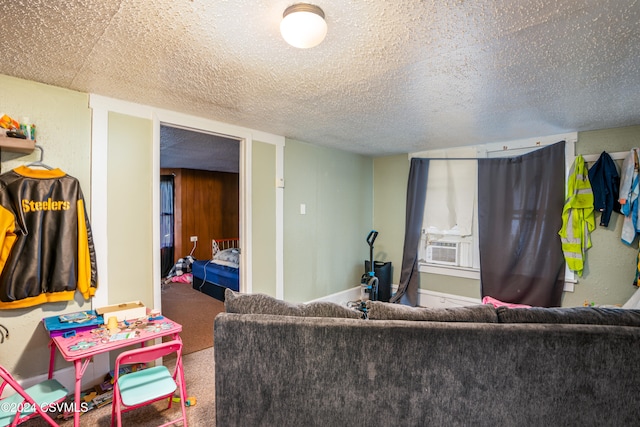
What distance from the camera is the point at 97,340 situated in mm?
1776

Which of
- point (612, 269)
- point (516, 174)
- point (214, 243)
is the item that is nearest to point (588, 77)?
point (516, 174)

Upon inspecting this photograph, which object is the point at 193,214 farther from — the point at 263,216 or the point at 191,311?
the point at 263,216

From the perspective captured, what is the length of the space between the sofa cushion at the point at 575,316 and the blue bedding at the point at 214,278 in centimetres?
345

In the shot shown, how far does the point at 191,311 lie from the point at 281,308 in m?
3.00

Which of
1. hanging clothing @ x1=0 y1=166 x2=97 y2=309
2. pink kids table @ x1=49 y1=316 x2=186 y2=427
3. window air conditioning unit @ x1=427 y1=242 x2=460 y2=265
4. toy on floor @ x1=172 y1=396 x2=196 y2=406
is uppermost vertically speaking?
hanging clothing @ x1=0 y1=166 x2=97 y2=309

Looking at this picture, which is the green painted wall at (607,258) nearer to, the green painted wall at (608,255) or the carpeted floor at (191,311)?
the green painted wall at (608,255)

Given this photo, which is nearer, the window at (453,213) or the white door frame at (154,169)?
the white door frame at (154,169)

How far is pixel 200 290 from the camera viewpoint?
5055 mm

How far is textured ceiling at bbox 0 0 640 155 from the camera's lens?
1.33m

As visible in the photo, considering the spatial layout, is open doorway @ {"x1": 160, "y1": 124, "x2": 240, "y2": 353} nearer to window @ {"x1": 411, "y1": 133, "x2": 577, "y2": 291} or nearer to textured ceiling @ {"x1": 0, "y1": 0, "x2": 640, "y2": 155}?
textured ceiling @ {"x1": 0, "y1": 0, "x2": 640, "y2": 155}

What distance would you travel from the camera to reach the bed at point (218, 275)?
4.40 meters

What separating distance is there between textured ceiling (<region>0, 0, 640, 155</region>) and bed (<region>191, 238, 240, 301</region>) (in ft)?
7.97

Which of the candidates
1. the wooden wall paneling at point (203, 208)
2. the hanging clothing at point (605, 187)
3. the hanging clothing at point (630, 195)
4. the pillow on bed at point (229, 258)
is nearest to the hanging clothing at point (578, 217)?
the hanging clothing at point (605, 187)

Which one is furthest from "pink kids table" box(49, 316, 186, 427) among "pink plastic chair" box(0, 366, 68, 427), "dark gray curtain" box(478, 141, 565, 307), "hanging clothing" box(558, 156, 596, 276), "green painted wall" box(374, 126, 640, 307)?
"green painted wall" box(374, 126, 640, 307)
